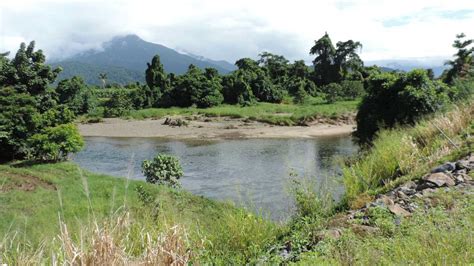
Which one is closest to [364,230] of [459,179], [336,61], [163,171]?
[459,179]

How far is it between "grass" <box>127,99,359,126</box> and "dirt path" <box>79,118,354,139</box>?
52.8 inches

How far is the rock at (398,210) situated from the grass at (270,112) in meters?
38.7

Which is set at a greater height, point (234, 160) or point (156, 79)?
point (156, 79)

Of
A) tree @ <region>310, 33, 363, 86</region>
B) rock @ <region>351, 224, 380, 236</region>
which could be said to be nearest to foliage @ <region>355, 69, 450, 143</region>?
rock @ <region>351, 224, 380, 236</region>

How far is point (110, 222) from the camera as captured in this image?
10.9 ft

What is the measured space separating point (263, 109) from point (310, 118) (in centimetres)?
597

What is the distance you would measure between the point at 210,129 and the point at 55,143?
23.1 m

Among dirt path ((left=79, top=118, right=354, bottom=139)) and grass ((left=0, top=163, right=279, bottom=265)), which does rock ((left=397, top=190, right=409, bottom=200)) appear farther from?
dirt path ((left=79, top=118, right=354, bottom=139))

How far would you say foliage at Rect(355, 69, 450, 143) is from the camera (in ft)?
54.3

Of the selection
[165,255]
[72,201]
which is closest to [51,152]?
[72,201]

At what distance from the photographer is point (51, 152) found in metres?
19.0

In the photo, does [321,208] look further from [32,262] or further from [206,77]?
[206,77]

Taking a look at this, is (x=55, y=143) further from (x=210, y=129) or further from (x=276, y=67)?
(x=276, y=67)

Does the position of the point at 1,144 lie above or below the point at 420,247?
below
